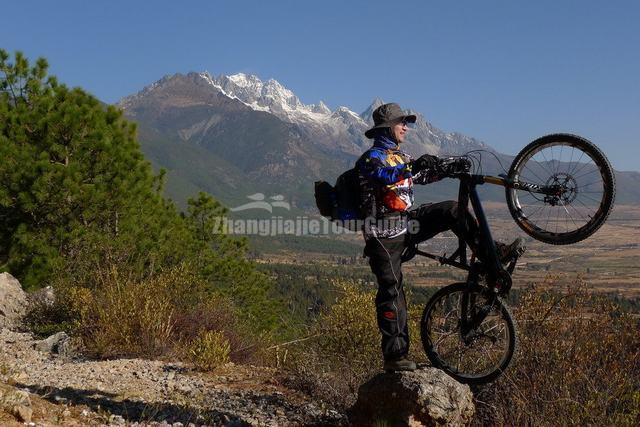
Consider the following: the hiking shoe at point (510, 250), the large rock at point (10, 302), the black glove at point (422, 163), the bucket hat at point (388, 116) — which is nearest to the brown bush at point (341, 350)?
the hiking shoe at point (510, 250)

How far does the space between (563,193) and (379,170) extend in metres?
1.68

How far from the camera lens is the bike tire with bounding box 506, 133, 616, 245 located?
4.84m

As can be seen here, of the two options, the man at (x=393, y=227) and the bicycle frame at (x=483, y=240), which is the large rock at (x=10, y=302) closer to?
the man at (x=393, y=227)

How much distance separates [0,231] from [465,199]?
15.1 meters

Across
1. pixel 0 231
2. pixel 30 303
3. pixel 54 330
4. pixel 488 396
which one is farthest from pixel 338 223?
pixel 0 231

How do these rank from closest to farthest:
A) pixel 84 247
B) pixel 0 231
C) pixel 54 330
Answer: pixel 54 330 → pixel 84 247 → pixel 0 231

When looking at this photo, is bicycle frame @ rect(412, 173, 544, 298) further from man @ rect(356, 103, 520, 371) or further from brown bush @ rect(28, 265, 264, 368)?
brown bush @ rect(28, 265, 264, 368)

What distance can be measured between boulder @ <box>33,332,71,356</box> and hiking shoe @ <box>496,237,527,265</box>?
6.83m

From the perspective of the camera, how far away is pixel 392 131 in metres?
5.67

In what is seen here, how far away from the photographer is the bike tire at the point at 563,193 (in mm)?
4838

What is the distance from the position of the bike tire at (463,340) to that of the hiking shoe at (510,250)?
1.22 feet

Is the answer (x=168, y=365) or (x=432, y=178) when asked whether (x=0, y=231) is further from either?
(x=432, y=178)

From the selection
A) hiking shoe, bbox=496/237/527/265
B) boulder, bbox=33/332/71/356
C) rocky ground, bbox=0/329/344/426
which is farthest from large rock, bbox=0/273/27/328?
hiking shoe, bbox=496/237/527/265

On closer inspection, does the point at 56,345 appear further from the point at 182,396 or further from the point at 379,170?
the point at 379,170
